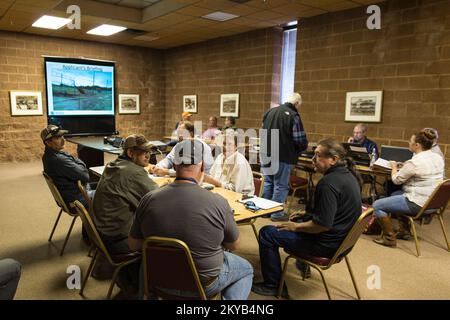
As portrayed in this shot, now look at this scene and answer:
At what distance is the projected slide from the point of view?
A: 778cm

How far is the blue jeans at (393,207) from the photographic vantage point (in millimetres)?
3377

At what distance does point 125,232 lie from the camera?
2.27 metres

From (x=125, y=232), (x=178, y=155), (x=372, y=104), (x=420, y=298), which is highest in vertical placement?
(x=372, y=104)

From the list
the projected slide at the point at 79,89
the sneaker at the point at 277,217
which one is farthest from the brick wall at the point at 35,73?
the sneaker at the point at 277,217

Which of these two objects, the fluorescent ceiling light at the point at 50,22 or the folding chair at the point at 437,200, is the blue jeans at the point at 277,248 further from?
the fluorescent ceiling light at the point at 50,22

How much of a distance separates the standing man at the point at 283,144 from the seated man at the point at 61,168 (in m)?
2.25

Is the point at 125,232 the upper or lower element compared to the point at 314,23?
lower

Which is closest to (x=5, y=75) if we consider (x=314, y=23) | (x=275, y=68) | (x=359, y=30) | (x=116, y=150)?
(x=116, y=150)

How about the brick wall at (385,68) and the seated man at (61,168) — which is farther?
the brick wall at (385,68)

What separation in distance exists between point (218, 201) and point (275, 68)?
212 inches

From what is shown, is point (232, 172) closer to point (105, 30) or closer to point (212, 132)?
point (212, 132)

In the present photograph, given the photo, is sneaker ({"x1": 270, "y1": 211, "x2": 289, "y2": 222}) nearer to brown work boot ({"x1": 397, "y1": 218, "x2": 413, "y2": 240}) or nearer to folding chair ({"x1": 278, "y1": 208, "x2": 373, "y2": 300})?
brown work boot ({"x1": 397, "y1": 218, "x2": 413, "y2": 240})

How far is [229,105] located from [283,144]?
11.4 ft
